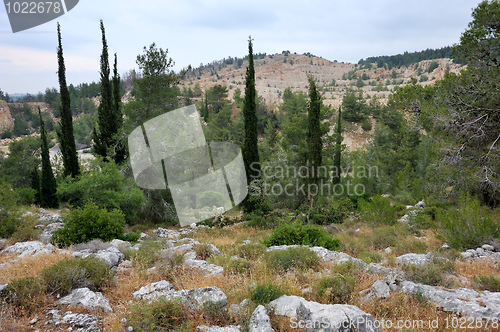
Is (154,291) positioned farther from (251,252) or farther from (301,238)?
(301,238)

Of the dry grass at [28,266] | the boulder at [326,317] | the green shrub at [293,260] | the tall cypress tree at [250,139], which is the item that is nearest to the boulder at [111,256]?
the dry grass at [28,266]

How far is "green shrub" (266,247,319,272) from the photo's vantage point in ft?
19.1

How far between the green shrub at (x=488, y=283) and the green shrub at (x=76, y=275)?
6932 millimetres

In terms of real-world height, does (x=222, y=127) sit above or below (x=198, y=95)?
below

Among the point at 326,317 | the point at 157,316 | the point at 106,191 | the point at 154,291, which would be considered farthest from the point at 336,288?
the point at 106,191

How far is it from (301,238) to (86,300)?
5869mm

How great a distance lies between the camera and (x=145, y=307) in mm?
3754

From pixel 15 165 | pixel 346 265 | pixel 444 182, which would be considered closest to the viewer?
pixel 346 265

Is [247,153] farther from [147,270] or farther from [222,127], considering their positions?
[222,127]

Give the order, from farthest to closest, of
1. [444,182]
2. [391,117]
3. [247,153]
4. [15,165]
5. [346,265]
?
[391,117], [15,165], [247,153], [444,182], [346,265]

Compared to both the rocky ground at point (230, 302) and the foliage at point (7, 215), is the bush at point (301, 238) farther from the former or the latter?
the foliage at point (7, 215)

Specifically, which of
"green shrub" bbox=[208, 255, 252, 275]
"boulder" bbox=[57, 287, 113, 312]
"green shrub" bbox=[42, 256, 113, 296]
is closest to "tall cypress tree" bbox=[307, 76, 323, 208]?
"green shrub" bbox=[208, 255, 252, 275]

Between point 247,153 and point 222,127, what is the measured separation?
25.9 meters

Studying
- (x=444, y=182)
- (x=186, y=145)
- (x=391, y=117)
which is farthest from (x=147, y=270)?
(x=391, y=117)
